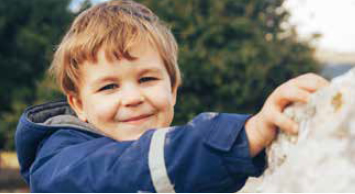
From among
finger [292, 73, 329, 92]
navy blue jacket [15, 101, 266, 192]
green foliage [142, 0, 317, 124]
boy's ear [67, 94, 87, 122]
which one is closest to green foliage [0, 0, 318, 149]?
green foliage [142, 0, 317, 124]

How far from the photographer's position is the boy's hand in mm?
1398

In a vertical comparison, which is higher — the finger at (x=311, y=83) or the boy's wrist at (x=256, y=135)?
the finger at (x=311, y=83)

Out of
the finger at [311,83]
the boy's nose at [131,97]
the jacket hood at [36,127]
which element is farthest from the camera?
the jacket hood at [36,127]

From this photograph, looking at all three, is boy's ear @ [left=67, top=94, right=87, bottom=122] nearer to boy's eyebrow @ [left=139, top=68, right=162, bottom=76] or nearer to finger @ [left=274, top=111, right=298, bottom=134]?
boy's eyebrow @ [left=139, top=68, right=162, bottom=76]


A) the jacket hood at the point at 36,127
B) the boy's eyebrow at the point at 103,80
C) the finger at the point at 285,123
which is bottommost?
the jacket hood at the point at 36,127

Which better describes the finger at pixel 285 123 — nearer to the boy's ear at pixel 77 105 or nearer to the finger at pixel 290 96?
the finger at pixel 290 96

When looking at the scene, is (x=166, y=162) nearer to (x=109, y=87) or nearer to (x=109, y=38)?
(x=109, y=87)

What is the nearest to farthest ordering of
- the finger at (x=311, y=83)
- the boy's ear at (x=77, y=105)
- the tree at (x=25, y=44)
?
the finger at (x=311, y=83) → the boy's ear at (x=77, y=105) → the tree at (x=25, y=44)

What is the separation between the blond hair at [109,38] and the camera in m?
2.32

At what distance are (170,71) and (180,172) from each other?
1037 millimetres

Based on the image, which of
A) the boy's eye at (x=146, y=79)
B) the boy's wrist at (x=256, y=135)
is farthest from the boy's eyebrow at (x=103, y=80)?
the boy's wrist at (x=256, y=135)

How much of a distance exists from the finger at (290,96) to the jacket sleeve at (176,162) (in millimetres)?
143

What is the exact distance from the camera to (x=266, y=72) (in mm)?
12672

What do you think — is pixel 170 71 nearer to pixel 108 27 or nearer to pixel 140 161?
pixel 108 27
